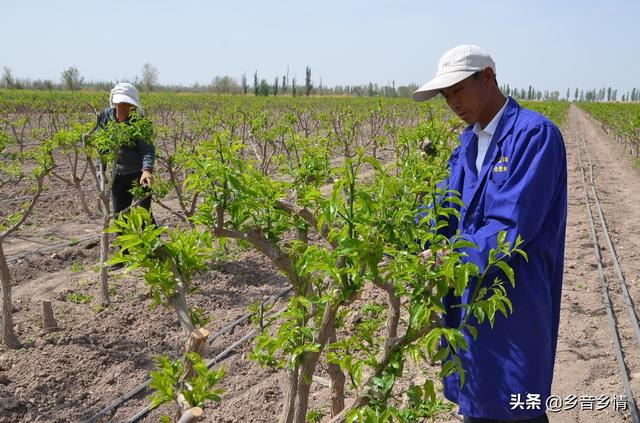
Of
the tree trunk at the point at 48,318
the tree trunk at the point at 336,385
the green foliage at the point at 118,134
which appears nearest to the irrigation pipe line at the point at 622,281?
the tree trunk at the point at 336,385

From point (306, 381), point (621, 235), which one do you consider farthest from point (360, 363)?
point (621, 235)

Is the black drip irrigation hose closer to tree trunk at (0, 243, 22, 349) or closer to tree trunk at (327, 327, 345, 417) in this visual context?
tree trunk at (327, 327, 345, 417)

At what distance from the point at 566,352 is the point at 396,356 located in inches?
126

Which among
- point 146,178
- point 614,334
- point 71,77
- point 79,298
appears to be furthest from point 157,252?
point 71,77

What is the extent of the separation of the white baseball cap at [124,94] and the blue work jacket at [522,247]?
383 cm

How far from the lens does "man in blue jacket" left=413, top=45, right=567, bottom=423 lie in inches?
76.8

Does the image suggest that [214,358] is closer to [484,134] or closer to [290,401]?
[290,401]

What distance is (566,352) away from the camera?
445 cm

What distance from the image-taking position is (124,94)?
205 inches

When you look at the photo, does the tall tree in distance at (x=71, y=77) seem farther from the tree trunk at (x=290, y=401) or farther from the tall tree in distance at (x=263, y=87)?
the tree trunk at (x=290, y=401)

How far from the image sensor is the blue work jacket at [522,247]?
6.37 feet

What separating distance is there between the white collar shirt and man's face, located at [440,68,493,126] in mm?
43

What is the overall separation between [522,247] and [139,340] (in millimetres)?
3472

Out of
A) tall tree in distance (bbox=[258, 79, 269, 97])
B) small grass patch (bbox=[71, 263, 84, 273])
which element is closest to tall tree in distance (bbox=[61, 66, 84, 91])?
tall tree in distance (bbox=[258, 79, 269, 97])
